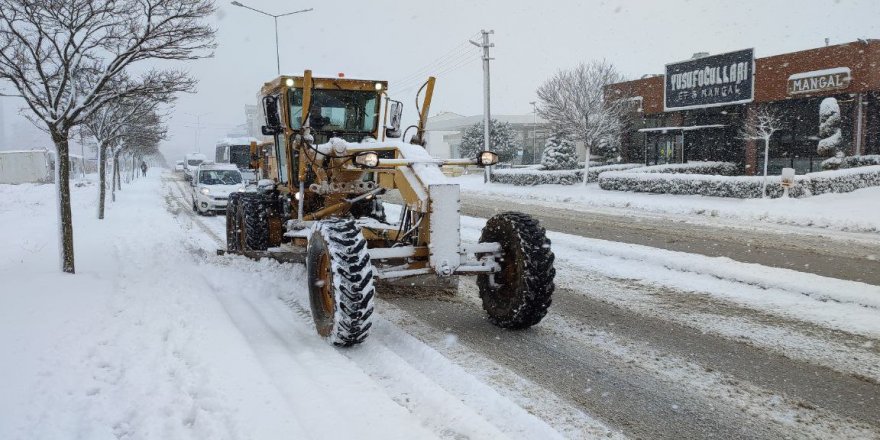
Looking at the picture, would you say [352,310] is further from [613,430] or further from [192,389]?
[613,430]

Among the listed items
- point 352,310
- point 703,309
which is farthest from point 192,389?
point 703,309

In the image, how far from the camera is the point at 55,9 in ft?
29.5

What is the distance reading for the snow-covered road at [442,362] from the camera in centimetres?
397

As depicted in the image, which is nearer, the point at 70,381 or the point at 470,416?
the point at 470,416

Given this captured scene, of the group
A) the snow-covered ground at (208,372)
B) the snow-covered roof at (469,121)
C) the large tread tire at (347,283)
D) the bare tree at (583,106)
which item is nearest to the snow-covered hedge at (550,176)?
the bare tree at (583,106)

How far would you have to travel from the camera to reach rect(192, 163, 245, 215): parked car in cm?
1919

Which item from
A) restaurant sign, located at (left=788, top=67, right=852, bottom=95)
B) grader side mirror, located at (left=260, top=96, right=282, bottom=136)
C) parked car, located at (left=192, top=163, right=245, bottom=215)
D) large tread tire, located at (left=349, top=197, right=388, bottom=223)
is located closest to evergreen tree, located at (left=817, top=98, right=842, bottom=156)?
restaurant sign, located at (left=788, top=67, right=852, bottom=95)

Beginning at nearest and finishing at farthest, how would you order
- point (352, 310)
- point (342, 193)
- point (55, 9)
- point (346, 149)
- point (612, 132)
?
point (352, 310), point (346, 149), point (342, 193), point (55, 9), point (612, 132)

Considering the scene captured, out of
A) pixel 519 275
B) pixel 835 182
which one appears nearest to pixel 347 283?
pixel 519 275

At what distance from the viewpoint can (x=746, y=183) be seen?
21.2 metres

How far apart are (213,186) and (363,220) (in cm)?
1364

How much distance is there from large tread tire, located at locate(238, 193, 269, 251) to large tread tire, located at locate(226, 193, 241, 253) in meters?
1.10

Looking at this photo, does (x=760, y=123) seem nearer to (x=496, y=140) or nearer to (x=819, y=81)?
Answer: (x=819, y=81)

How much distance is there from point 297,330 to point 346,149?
206 centimetres
